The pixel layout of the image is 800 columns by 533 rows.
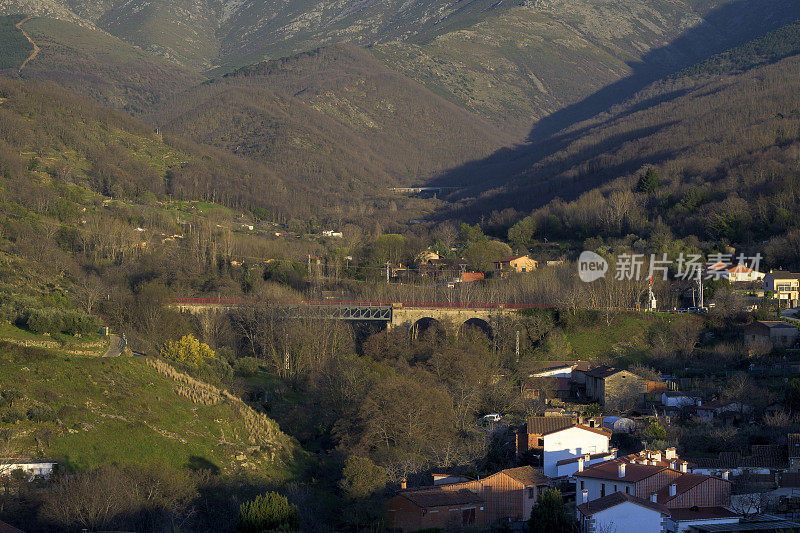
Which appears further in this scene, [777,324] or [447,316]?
[447,316]

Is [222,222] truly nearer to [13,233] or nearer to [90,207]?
[90,207]

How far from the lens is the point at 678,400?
4100 cm

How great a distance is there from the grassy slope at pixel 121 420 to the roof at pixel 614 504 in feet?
32.6

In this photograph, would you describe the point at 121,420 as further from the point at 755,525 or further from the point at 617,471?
the point at 755,525

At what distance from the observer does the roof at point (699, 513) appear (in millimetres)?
25094

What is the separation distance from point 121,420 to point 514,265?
45312mm

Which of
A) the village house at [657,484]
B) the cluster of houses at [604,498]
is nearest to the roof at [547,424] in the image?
the cluster of houses at [604,498]

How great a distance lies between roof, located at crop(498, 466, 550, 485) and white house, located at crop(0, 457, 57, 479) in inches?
489

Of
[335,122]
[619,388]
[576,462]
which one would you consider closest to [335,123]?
[335,122]

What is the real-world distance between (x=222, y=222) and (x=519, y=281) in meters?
32.4

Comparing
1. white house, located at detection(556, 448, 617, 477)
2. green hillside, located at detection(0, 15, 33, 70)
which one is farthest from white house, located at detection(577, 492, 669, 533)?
green hillside, located at detection(0, 15, 33, 70)

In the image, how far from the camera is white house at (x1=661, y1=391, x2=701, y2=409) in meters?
40.7

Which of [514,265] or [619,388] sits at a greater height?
[514,265]

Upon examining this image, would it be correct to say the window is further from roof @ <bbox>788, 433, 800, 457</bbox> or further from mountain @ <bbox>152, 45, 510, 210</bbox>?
mountain @ <bbox>152, 45, 510, 210</bbox>
